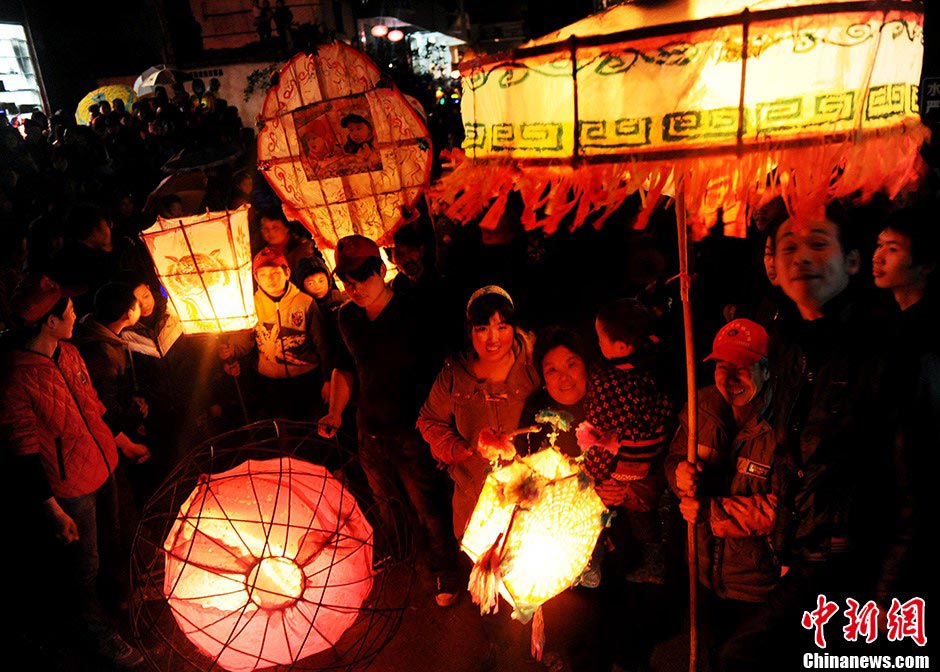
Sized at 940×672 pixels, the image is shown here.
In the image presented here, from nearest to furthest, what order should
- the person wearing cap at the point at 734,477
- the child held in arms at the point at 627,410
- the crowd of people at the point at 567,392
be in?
the crowd of people at the point at 567,392, the person wearing cap at the point at 734,477, the child held in arms at the point at 627,410

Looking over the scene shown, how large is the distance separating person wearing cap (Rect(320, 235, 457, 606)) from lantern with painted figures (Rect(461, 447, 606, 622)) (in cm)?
159

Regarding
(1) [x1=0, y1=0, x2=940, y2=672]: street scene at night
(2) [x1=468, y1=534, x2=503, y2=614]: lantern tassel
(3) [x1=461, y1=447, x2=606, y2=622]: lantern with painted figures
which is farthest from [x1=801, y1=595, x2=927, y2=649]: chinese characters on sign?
(2) [x1=468, y1=534, x2=503, y2=614]: lantern tassel

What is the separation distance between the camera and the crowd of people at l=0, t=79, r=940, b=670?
2391 mm

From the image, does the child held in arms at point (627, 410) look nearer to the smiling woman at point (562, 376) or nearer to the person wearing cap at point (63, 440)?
the smiling woman at point (562, 376)

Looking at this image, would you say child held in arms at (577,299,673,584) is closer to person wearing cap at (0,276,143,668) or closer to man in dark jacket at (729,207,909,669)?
man in dark jacket at (729,207,909,669)

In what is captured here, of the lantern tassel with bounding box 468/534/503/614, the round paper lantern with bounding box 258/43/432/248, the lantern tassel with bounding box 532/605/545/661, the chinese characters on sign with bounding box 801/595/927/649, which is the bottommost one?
the lantern tassel with bounding box 532/605/545/661

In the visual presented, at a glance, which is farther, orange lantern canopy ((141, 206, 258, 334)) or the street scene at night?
orange lantern canopy ((141, 206, 258, 334))

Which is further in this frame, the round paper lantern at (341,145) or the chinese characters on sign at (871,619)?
the round paper lantern at (341,145)

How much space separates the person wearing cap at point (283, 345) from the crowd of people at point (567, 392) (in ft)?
0.07

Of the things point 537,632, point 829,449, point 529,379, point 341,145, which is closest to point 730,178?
point 829,449

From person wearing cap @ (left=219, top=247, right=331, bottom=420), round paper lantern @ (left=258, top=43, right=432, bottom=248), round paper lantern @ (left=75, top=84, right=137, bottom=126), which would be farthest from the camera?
round paper lantern @ (left=75, top=84, right=137, bottom=126)

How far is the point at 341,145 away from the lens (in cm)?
471

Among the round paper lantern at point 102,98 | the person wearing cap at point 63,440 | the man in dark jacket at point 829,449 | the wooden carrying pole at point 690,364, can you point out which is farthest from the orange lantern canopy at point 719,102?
the round paper lantern at point 102,98

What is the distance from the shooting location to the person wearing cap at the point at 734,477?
2.72 metres
